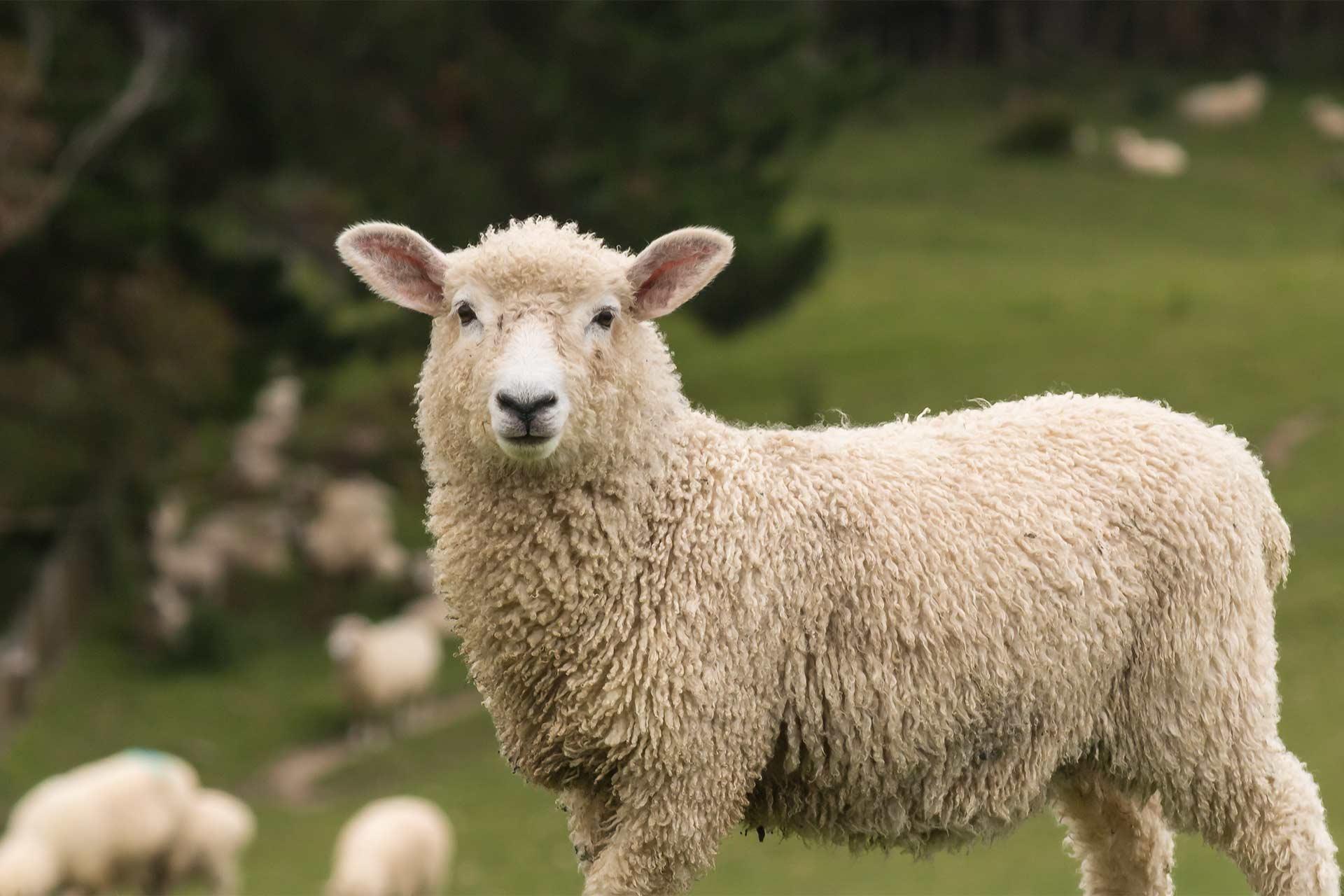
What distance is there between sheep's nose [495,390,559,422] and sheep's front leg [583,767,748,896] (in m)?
0.90

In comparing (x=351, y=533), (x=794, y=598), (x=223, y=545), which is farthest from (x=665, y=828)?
(x=223, y=545)

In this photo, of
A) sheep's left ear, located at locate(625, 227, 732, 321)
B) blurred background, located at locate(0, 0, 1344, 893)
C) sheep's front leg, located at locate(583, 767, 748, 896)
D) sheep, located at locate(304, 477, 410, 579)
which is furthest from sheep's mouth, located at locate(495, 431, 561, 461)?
sheep, located at locate(304, 477, 410, 579)

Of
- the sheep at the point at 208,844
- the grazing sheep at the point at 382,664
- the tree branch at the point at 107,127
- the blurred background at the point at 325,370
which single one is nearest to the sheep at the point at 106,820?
the sheep at the point at 208,844

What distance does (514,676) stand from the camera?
4473 mm

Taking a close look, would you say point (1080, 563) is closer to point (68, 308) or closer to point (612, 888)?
point (612, 888)

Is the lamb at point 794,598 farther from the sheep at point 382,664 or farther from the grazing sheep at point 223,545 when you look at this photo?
the grazing sheep at point 223,545

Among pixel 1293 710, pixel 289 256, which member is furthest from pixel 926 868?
pixel 289 256

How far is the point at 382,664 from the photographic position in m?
18.4

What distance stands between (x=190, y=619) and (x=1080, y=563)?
17.6 m

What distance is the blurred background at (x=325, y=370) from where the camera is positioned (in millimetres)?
16891

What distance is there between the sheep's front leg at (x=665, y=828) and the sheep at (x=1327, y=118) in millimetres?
33761

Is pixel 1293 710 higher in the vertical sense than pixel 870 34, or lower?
lower

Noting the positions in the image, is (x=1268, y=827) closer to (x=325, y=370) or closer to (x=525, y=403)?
(x=525, y=403)

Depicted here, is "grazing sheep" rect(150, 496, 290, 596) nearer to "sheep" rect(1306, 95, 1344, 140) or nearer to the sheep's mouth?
the sheep's mouth
